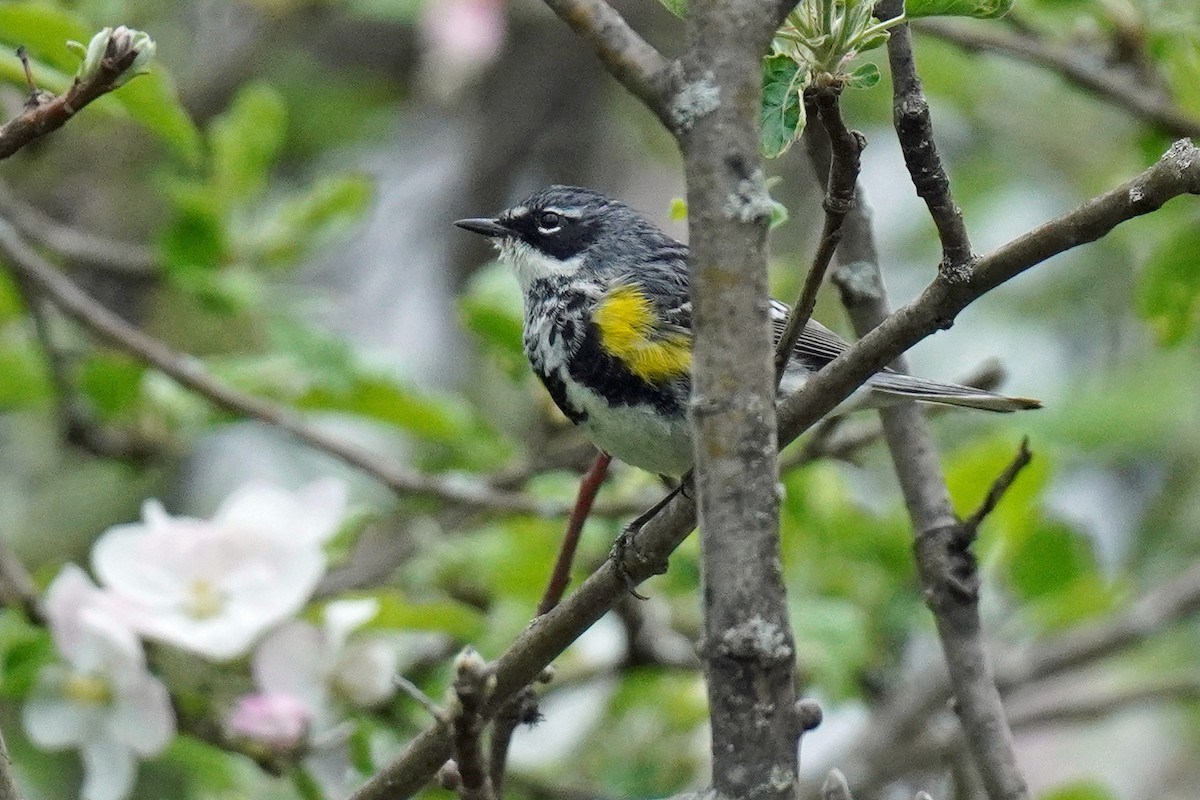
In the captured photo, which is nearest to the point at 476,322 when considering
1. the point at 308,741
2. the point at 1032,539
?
the point at 308,741

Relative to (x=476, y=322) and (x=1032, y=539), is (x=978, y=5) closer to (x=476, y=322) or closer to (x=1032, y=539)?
(x=476, y=322)

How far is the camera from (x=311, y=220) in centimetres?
385

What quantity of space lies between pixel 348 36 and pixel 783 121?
5885 millimetres

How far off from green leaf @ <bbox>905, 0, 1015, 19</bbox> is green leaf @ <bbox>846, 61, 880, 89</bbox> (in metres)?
0.07

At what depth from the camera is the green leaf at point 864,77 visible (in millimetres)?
1606

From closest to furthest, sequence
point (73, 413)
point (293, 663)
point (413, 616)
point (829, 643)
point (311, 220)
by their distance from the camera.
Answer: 1. point (293, 663)
2. point (413, 616)
3. point (829, 643)
4. point (311, 220)
5. point (73, 413)

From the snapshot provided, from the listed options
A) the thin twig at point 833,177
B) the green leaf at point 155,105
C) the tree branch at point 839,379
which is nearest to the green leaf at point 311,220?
the green leaf at point 155,105

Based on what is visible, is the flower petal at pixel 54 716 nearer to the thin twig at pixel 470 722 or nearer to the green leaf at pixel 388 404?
the green leaf at pixel 388 404

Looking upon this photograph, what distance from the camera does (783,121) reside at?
62.6 inches

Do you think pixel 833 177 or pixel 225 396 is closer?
pixel 833 177

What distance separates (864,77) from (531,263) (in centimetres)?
176

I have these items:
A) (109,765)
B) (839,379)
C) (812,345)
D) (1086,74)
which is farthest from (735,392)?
(1086,74)

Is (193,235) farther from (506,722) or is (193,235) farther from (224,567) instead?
(506,722)

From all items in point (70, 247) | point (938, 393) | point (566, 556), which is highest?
point (70, 247)
